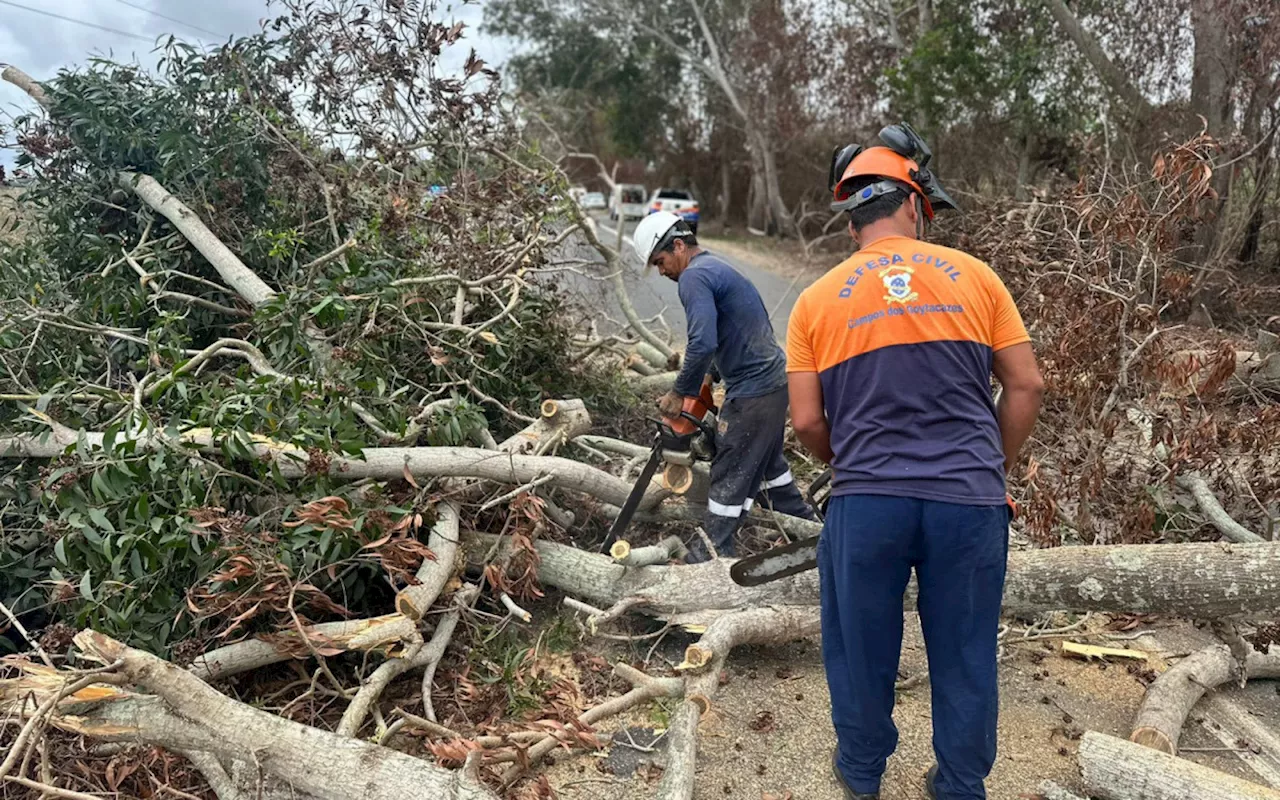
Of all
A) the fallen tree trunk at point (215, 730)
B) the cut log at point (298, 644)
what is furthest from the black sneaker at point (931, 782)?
the cut log at point (298, 644)

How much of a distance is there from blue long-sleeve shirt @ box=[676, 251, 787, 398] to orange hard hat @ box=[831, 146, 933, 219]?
4.24 feet

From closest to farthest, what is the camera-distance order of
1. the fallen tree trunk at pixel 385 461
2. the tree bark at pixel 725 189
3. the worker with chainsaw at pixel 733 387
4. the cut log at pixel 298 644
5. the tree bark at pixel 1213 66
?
1. the cut log at pixel 298 644
2. the fallen tree trunk at pixel 385 461
3. the worker with chainsaw at pixel 733 387
4. the tree bark at pixel 1213 66
5. the tree bark at pixel 725 189

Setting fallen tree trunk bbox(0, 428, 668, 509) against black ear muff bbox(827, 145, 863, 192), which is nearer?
black ear muff bbox(827, 145, 863, 192)

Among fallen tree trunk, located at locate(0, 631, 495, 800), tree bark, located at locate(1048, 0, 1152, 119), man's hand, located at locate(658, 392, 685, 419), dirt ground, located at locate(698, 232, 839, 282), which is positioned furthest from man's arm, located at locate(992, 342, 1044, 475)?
dirt ground, located at locate(698, 232, 839, 282)

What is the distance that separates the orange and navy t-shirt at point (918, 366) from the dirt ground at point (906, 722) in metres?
0.98

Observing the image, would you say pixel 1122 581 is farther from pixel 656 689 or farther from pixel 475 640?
pixel 475 640

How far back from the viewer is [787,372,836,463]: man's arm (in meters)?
2.17

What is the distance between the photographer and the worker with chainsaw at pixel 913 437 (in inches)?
78.2

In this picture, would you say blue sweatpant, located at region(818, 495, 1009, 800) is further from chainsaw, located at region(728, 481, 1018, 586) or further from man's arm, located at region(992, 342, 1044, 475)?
chainsaw, located at region(728, 481, 1018, 586)

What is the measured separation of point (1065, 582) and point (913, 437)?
1.13 m

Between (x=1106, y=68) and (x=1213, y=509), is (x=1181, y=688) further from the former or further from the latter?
(x=1106, y=68)

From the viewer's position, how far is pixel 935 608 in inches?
80.7

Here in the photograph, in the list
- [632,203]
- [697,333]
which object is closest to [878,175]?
[697,333]

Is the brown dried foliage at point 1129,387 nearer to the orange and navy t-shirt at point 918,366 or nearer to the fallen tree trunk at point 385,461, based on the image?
the orange and navy t-shirt at point 918,366
